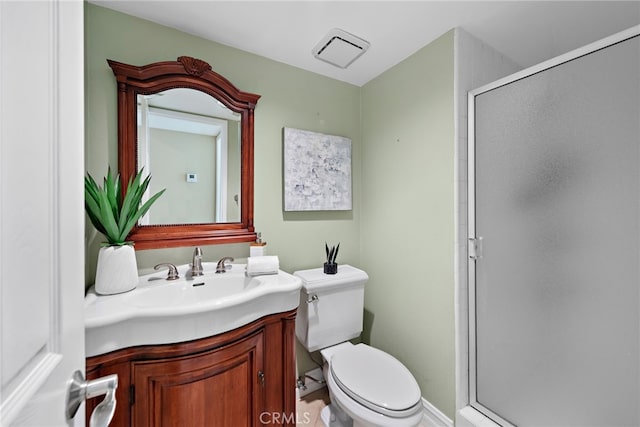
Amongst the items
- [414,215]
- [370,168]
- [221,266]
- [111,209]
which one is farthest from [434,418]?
[111,209]

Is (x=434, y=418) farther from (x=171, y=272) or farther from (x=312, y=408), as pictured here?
(x=171, y=272)

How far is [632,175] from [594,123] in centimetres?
22

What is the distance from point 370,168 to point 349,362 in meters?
1.26

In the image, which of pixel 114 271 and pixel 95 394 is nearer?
pixel 95 394

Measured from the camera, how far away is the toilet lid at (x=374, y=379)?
1138mm

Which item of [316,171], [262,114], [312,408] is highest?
[262,114]

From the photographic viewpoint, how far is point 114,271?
1049 millimetres

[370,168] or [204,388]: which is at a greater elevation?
[370,168]

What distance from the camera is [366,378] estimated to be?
1279 mm

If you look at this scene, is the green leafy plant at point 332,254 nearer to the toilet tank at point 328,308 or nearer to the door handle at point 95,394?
the toilet tank at point 328,308

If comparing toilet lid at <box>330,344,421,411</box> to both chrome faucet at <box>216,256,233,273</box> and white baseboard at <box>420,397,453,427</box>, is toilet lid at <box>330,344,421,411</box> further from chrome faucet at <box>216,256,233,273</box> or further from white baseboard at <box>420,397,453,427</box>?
chrome faucet at <box>216,256,233,273</box>

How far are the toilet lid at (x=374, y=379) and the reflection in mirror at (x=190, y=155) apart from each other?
99 centimetres

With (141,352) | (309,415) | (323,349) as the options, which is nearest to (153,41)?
(141,352)

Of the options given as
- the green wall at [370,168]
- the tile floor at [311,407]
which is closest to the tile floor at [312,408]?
the tile floor at [311,407]
